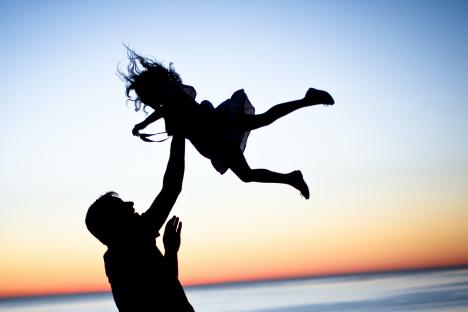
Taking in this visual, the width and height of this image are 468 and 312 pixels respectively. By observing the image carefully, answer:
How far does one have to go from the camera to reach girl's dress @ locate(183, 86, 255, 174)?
3.90m

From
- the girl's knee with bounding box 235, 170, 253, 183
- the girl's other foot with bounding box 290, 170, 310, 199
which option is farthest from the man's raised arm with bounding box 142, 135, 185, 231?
the girl's other foot with bounding box 290, 170, 310, 199

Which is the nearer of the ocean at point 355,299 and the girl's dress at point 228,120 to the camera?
the girl's dress at point 228,120

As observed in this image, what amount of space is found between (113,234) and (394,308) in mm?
15299

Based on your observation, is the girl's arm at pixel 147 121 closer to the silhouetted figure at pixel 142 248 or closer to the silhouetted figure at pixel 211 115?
the silhouetted figure at pixel 211 115

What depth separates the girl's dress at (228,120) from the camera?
390 centimetres

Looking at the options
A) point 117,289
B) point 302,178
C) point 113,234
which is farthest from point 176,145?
point 302,178

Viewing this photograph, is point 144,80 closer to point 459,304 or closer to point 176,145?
point 176,145

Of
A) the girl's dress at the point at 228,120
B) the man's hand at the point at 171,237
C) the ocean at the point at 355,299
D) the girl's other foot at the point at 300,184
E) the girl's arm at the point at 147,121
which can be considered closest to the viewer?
the man's hand at the point at 171,237

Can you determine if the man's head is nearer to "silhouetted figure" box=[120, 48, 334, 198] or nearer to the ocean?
"silhouetted figure" box=[120, 48, 334, 198]

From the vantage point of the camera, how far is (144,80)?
3.70m

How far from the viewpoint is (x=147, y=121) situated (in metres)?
3.85

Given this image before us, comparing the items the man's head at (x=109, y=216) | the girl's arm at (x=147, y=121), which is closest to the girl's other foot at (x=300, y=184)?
the girl's arm at (x=147, y=121)

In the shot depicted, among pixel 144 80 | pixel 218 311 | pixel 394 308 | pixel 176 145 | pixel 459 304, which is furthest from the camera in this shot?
pixel 218 311

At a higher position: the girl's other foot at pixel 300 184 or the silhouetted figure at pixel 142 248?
the girl's other foot at pixel 300 184
